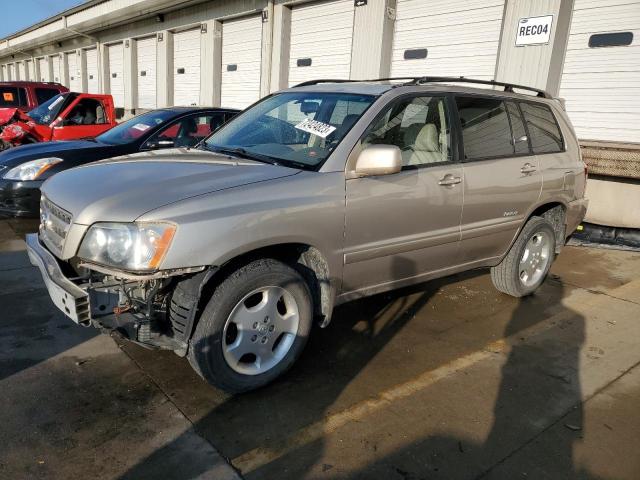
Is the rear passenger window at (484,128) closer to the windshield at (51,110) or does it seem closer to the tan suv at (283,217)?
the tan suv at (283,217)

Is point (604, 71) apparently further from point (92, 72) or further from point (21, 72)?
point (21, 72)

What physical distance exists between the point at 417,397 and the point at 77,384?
6.62 ft

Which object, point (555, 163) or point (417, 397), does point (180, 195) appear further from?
point (555, 163)

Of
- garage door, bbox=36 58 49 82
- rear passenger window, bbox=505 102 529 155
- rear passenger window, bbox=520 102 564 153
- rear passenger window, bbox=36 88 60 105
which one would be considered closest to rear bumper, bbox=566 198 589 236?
rear passenger window, bbox=520 102 564 153

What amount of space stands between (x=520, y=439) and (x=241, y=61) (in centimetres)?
1341

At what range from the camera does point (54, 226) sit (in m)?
2.97

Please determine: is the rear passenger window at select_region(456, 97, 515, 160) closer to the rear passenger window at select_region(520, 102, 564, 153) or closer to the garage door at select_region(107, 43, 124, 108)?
the rear passenger window at select_region(520, 102, 564, 153)

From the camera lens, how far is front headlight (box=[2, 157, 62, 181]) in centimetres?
566

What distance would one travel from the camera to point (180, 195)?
2.63 meters

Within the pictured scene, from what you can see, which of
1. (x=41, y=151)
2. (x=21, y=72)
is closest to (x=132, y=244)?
(x=41, y=151)

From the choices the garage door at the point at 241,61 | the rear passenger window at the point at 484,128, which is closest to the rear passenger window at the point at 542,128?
A: the rear passenger window at the point at 484,128

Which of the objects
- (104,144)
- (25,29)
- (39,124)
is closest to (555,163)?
(104,144)

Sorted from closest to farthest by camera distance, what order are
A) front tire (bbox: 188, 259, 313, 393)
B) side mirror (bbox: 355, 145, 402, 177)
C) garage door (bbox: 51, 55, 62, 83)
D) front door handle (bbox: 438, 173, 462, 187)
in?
1. front tire (bbox: 188, 259, 313, 393)
2. side mirror (bbox: 355, 145, 402, 177)
3. front door handle (bbox: 438, 173, 462, 187)
4. garage door (bbox: 51, 55, 62, 83)

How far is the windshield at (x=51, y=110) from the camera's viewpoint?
9141 mm
